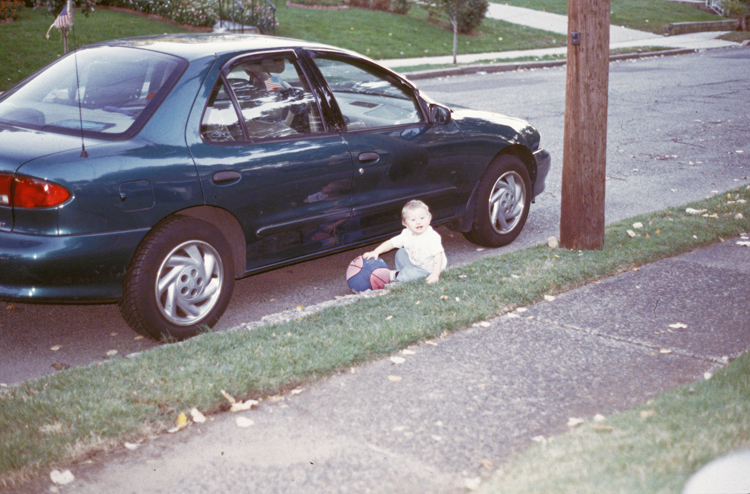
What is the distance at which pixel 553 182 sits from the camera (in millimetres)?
9000

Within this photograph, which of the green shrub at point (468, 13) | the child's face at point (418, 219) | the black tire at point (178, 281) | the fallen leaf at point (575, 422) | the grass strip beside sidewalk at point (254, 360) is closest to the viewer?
the grass strip beside sidewalk at point (254, 360)

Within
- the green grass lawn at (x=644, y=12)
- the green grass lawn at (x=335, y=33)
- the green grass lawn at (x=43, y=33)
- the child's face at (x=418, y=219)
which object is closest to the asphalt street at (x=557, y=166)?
the child's face at (x=418, y=219)

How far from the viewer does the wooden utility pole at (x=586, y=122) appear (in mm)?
5680

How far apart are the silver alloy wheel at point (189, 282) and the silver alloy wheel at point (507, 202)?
255 cm

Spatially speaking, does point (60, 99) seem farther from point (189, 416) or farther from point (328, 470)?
point (328, 470)

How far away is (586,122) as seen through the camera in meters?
5.81

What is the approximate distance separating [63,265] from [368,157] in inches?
82.5

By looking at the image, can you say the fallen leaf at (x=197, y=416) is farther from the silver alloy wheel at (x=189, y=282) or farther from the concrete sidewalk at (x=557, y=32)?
the concrete sidewalk at (x=557, y=32)

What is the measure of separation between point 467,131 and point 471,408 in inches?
114

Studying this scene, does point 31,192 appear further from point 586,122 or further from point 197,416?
point 586,122

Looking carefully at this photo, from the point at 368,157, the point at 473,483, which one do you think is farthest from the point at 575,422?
the point at 368,157

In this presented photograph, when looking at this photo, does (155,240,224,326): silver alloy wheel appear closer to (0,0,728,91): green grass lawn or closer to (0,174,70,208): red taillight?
(0,174,70,208): red taillight

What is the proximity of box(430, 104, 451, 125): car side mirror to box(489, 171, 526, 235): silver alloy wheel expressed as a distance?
75 cm

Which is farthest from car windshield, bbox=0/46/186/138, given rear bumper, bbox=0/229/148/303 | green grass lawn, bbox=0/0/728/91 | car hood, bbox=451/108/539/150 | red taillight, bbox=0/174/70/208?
green grass lawn, bbox=0/0/728/91
